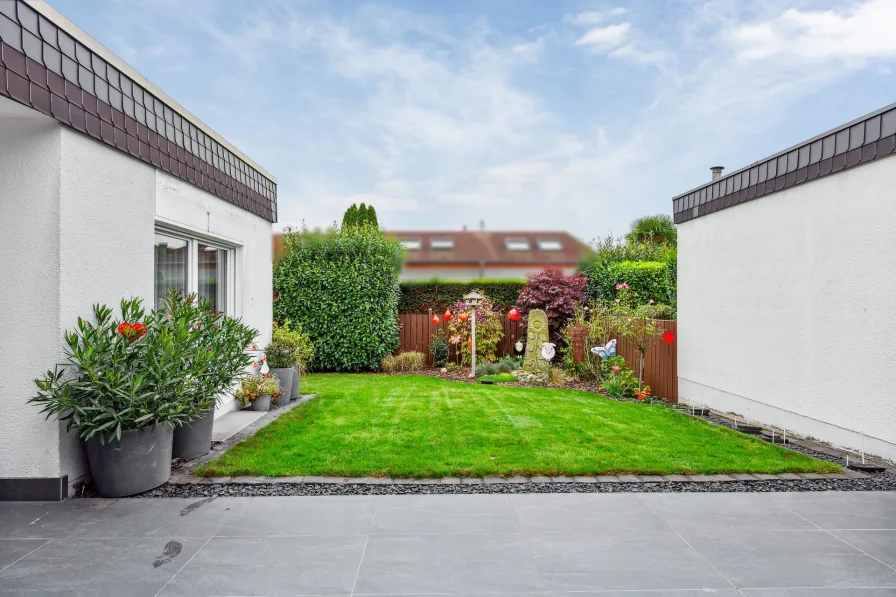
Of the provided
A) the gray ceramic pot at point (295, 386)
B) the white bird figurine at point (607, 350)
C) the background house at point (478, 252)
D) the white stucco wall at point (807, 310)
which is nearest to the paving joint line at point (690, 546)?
the white stucco wall at point (807, 310)

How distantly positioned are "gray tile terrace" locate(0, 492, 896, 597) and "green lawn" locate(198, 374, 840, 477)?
23.7 inches

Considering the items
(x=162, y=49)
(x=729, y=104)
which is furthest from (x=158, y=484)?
(x=729, y=104)

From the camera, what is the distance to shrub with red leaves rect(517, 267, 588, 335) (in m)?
12.3

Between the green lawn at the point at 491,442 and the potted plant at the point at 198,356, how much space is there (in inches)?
14.8

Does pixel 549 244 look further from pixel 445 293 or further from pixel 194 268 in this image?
pixel 194 268

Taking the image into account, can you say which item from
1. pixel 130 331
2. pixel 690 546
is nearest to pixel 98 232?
pixel 130 331

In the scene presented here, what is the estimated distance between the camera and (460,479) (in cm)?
429

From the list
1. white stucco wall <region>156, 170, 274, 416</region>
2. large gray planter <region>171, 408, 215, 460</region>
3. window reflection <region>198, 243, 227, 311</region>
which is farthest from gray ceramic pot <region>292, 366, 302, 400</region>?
large gray planter <region>171, 408, 215, 460</region>

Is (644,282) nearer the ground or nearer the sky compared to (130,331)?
nearer the sky

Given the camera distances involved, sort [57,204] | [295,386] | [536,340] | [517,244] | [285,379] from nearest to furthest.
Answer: [57,204] < [285,379] < [295,386] < [536,340] < [517,244]

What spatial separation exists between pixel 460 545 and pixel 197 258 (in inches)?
188

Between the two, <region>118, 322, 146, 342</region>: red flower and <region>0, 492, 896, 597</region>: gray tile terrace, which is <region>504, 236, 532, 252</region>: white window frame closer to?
<region>0, 492, 896, 597</region>: gray tile terrace

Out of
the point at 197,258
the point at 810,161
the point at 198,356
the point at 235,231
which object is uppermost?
the point at 810,161

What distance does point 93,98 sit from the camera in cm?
399
